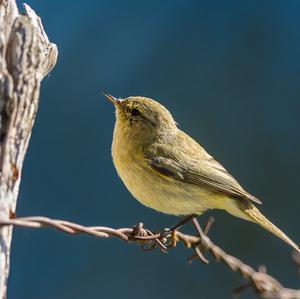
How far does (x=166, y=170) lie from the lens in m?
4.50

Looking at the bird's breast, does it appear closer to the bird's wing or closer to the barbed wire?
the bird's wing

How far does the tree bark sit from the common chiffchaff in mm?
1824

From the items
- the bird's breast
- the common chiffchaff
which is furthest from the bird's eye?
the bird's breast

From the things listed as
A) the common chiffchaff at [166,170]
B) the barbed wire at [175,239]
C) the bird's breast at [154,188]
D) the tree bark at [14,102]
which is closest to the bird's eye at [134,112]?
the common chiffchaff at [166,170]

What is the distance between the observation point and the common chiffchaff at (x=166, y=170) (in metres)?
4.42

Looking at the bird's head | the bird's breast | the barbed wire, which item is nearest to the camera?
the barbed wire

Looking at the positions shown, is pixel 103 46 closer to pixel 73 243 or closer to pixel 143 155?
pixel 73 243

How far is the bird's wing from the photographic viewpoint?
14.7 feet

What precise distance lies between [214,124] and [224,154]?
30 cm

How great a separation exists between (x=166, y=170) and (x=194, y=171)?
0.71ft

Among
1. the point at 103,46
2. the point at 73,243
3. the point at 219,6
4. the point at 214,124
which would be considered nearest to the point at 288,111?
the point at 214,124

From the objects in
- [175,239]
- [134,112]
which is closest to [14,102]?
[175,239]

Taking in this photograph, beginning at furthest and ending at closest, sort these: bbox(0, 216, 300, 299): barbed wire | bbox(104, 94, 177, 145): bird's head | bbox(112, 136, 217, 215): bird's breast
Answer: bbox(104, 94, 177, 145): bird's head → bbox(112, 136, 217, 215): bird's breast → bbox(0, 216, 300, 299): barbed wire

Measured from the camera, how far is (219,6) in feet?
23.9
